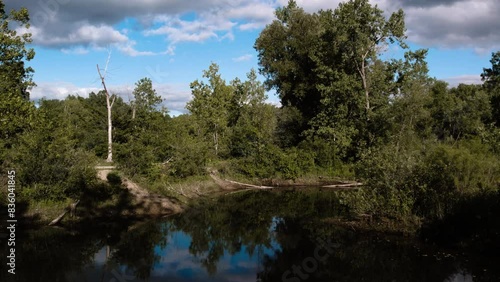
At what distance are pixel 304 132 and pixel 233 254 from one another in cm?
2752

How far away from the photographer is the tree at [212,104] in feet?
148

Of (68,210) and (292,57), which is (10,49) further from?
(292,57)

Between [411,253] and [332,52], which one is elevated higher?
[332,52]

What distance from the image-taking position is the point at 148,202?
2444cm

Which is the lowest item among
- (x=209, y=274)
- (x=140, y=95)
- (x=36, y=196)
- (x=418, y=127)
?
(x=209, y=274)

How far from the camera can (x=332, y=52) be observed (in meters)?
43.9

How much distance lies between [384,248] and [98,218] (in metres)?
14.4

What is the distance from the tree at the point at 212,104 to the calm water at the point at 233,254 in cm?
2185

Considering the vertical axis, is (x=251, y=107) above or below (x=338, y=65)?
below

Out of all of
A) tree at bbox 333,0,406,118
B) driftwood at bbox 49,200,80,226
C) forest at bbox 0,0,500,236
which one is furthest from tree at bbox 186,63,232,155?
driftwood at bbox 49,200,80,226

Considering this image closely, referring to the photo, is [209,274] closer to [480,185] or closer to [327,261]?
[327,261]

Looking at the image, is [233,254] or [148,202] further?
[148,202]

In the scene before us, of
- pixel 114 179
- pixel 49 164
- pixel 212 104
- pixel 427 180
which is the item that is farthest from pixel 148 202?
pixel 212 104

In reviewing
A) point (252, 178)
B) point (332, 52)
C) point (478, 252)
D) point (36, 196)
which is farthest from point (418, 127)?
point (36, 196)
